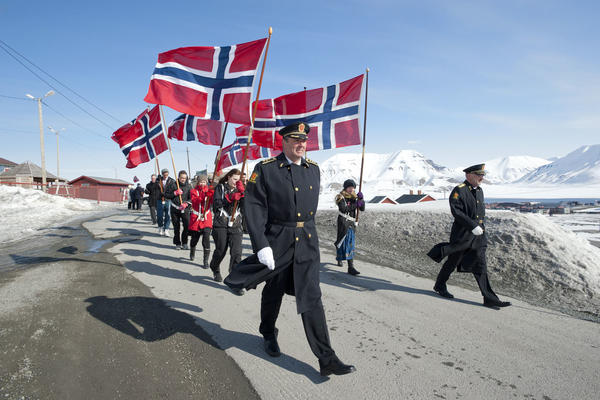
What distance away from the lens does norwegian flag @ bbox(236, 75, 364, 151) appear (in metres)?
7.95

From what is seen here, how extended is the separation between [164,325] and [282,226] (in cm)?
197

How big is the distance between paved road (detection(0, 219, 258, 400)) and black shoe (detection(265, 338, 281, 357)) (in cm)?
35

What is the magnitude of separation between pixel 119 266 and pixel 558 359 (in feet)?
23.1

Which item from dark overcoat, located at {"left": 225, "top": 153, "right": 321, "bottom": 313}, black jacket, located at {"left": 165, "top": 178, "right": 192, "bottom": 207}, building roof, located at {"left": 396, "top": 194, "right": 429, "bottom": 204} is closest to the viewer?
dark overcoat, located at {"left": 225, "top": 153, "right": 321, "bottom": 313}

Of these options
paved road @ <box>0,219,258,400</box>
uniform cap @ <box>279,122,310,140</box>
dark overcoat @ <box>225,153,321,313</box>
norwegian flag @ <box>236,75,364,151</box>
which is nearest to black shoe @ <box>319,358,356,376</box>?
dark overcoat @ <box>225,153,321,313</box>

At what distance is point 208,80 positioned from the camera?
Answer: 5.77 metres

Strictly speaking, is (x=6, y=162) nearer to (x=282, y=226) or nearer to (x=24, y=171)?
(x=24, y=171)

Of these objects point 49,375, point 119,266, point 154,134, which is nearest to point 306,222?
point 49,375

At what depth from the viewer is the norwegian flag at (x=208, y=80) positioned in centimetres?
556

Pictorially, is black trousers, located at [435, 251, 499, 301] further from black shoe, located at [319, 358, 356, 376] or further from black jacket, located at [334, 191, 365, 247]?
black shoe, located at [319, 358, 356, 376]

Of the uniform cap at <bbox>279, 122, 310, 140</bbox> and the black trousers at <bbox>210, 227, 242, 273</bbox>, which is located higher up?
the uniform cap at <bbox>279, 122, 310, 140</bbox>

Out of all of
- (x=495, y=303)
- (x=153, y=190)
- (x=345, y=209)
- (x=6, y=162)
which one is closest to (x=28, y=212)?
(x=153, y=190)

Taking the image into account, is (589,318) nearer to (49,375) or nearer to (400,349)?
(400,349)

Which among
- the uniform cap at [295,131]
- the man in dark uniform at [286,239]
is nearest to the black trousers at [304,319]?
the man in dark uniform at [286,239]
